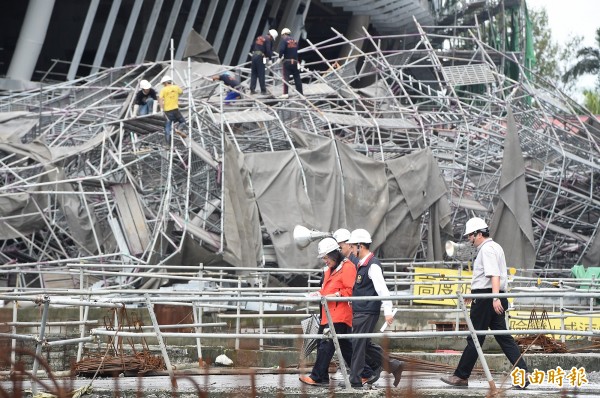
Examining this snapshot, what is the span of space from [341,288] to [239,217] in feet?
46.7

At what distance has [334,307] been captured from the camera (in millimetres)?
13305

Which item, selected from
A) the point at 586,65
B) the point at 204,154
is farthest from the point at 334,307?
the point at 586,65

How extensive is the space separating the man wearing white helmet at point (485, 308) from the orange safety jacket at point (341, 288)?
1.17m

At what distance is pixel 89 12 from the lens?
42.2 meters

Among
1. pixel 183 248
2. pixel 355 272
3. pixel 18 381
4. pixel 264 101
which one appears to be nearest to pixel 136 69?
pixel 264 101

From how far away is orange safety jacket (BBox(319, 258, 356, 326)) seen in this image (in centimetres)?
1323

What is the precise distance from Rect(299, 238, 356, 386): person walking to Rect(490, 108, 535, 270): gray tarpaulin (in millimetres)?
17653

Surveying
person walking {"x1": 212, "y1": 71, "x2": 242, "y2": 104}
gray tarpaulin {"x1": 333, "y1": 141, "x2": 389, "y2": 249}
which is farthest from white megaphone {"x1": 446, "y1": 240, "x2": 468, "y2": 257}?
person walking {"x1": 212, "y1": 71, "x2": 242, "y2": 104}

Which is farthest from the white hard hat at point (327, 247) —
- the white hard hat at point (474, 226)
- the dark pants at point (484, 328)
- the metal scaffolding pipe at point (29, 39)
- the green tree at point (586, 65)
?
the green tree at point (586, 65)

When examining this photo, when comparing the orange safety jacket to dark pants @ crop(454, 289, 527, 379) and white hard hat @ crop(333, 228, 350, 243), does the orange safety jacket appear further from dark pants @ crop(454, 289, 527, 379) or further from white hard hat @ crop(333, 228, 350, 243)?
dark pants @ crop(454, 289, 527, 379)

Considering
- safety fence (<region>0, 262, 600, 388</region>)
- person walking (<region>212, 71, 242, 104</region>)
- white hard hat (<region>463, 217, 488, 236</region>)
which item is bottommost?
safety fence (<region>0, 262, 600, 388</region>)

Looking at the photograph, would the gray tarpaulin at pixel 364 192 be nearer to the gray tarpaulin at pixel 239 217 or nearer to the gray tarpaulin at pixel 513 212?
the gray tarpaulin at pixel 239 217

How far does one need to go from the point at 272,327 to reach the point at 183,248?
19.2 ft

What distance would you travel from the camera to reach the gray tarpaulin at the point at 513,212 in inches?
1208
